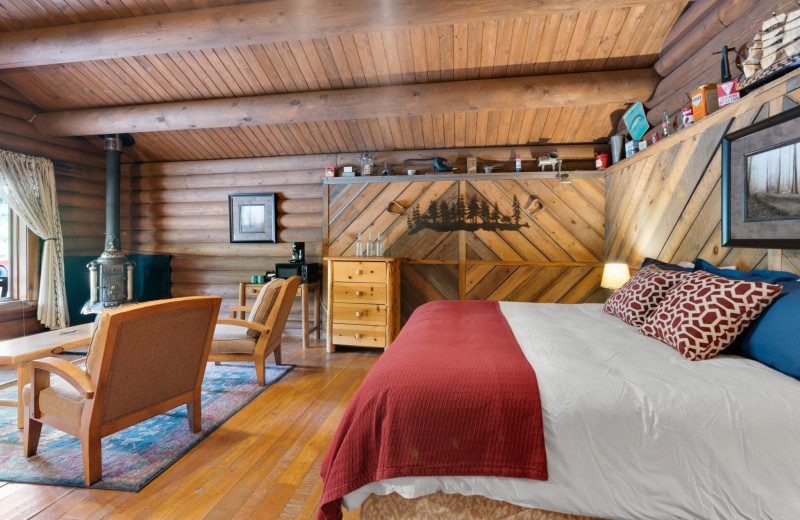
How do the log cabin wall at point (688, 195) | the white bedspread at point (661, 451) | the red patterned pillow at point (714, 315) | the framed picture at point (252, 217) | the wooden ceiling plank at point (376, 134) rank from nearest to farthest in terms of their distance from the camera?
1. the white bedspread at point (661, 451)
2. the red patterned pillow at point (714, 315)
3. the log cabin wall at point (688, 195)
4. the wooden ceiling plank at point (376, 134)
5. the framed picture at point (252, 217)

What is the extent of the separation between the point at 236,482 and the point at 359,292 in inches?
92.8

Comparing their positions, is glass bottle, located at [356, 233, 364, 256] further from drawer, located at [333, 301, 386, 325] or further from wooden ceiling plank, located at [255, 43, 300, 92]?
wooden ceiling plank, located at [255, 43, 300, 92]

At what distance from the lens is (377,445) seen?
123 cm

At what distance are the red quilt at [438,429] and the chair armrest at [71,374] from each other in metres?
1.21

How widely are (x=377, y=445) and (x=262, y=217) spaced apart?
171 inches

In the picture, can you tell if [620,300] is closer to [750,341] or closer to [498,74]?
[750,341]

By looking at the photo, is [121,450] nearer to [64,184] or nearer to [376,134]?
[376,134]

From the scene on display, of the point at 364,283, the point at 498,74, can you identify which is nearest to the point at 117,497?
the point at 364,283

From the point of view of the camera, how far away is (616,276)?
138 inches

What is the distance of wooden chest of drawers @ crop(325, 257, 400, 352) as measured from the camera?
397cm

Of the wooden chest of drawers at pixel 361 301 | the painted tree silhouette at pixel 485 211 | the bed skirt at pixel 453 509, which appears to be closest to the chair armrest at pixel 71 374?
the bed skirt at pixel 453 509

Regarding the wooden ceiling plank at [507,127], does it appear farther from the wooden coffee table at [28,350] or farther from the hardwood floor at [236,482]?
the wooden coffee table at [28,350]

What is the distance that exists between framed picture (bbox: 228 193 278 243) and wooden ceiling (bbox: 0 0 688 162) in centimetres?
61

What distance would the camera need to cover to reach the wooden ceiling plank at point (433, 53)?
127 inches
